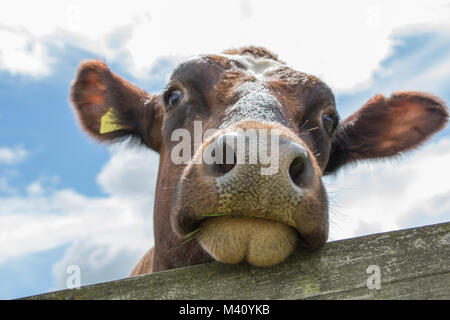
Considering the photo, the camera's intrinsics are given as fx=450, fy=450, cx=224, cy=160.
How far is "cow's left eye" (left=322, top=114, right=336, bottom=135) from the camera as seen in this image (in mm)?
5102

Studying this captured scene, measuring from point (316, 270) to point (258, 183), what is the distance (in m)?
0.58

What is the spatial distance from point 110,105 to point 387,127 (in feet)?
13.1

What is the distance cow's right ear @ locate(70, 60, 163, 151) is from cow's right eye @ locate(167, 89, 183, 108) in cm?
84

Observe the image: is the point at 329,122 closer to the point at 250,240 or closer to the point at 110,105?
the point at 250,240

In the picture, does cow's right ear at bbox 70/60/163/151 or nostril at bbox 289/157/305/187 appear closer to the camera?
nostril at bbox 289/157/305/187

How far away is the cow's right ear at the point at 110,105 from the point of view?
604 cm

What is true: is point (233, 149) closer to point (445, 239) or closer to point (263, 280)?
point (263, 280)

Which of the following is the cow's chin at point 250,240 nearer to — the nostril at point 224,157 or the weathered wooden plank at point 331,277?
the weathered wooden plank at point 331,277

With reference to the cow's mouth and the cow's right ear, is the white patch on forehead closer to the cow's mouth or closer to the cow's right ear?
the cow's right ear

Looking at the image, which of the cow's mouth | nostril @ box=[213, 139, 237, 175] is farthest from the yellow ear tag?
the cow's mouth

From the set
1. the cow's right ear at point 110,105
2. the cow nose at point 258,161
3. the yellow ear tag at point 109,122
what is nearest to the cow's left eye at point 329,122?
the cow's right ear at point 110,105

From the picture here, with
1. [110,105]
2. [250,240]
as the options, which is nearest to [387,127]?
[110,105]
